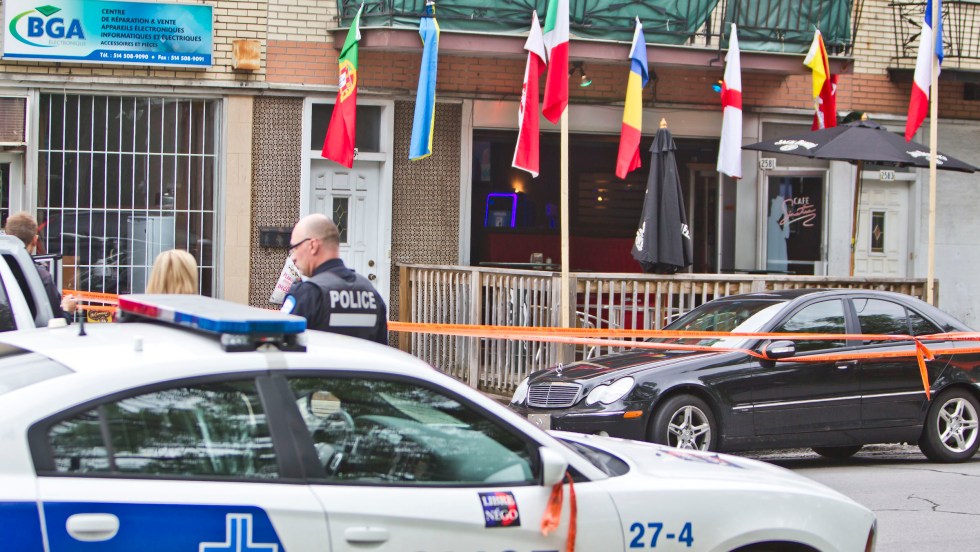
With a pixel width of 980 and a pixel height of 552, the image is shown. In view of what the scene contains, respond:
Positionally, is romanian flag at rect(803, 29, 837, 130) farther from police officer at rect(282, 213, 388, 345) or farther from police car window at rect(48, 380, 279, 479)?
police car window at rect(48, 380, 279, 479)

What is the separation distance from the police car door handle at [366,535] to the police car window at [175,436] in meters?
0.30

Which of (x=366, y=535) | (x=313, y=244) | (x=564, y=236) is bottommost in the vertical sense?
(x=366, y=535)

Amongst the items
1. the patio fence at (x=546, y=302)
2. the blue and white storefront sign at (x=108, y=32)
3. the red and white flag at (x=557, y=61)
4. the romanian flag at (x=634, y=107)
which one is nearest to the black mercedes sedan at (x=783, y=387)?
the patio fence at (x=546, y=302)

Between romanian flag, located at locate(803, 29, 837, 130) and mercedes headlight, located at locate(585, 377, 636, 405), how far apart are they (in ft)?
22.6

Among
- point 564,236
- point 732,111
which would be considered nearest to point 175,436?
point 564,236

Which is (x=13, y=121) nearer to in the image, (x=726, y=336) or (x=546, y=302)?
(x=546, y=302)

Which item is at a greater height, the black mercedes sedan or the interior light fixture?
the interior light fixture

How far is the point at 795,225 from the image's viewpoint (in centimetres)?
1666

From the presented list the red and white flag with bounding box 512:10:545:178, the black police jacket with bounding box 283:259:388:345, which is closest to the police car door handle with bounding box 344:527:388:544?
the black police jacket with bounding box 283:259:388:345

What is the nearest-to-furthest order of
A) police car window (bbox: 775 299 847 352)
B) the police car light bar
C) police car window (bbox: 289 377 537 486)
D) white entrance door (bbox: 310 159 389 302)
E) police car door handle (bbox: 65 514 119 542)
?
police car door handle (bbox: 65 514 119 542), the police car light bar, police car window (bbox: 289 377 537 486), police car window (bbox: 775 299 847 352), white entrance door (bbox: 310 159 389 302)

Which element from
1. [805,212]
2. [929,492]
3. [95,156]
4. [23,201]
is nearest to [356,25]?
[95,156]

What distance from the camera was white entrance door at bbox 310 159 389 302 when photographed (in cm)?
1498

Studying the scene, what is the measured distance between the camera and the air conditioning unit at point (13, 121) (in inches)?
543

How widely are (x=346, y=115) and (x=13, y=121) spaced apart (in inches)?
145
